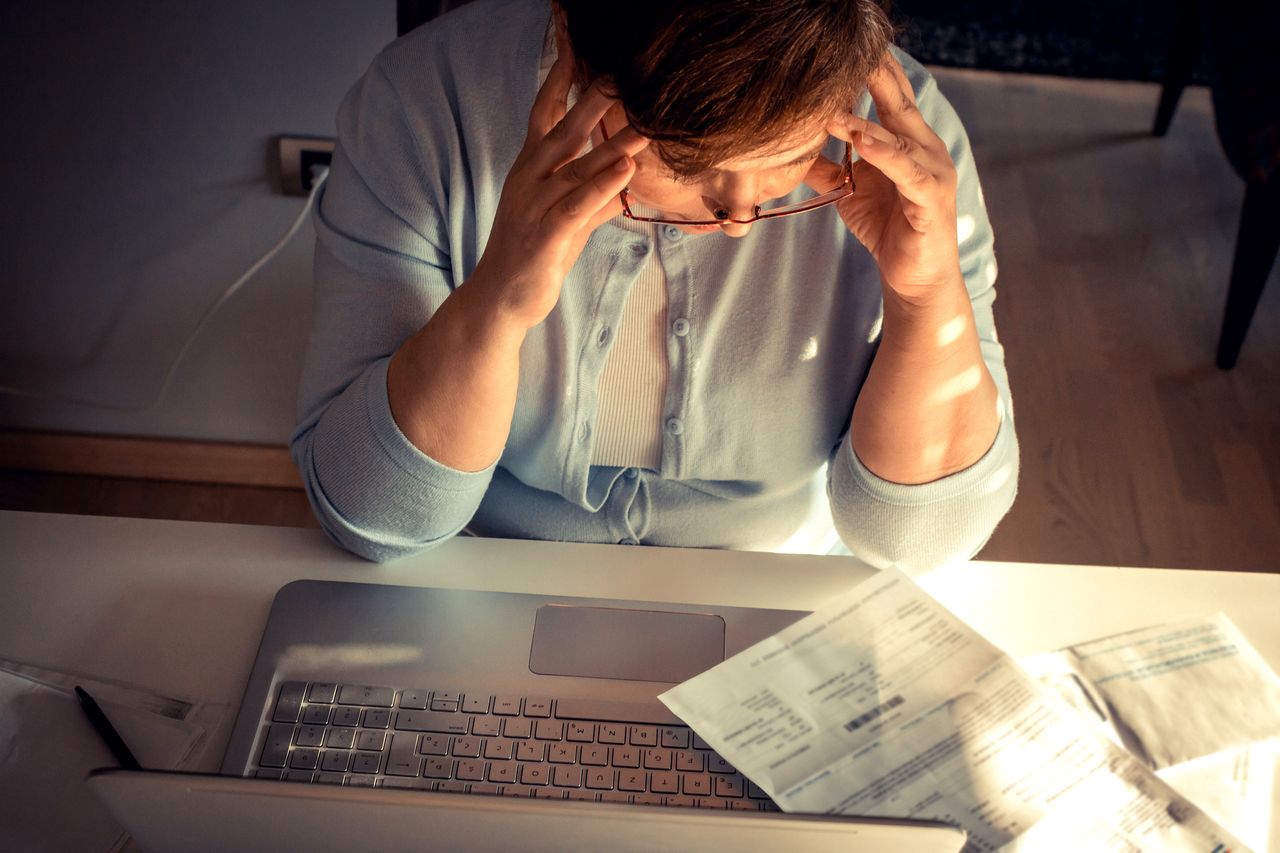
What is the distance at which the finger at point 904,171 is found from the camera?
0.77 metres

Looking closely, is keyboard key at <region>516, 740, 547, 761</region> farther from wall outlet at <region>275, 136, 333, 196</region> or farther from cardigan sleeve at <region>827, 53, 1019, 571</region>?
wall outlet at <region>275, 136, 333, 196</region>

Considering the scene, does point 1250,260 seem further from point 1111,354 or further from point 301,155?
point 301,155

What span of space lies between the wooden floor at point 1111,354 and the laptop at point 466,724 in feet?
3.50

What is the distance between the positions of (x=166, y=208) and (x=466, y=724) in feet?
4.31

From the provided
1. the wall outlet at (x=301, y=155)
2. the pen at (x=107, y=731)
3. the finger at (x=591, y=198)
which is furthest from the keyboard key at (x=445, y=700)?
the wall outlet at (x=301, y=155)

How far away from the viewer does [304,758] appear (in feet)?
2.58

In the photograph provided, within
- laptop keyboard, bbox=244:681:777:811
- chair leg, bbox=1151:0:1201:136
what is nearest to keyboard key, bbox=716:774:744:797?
laptop keyboard, bbox=244:681:777:811

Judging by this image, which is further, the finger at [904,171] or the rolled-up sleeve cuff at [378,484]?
the rolled-up sleeve cuff at [378,484]

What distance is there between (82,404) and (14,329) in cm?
17

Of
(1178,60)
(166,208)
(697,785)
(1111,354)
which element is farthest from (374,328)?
(1178,60)

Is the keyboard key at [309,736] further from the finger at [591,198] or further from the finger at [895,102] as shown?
the finger at [895,102]

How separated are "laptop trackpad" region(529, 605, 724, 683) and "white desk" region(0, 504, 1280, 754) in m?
0.03

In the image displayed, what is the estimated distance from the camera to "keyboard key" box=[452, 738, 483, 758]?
79cm

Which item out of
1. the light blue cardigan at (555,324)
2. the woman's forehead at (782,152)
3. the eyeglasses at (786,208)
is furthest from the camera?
the light blue cardigan at (555,324)
